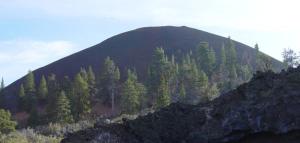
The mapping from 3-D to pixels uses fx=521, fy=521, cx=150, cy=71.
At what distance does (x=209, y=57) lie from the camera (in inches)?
3438

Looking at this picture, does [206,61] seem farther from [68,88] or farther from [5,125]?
[5,125]

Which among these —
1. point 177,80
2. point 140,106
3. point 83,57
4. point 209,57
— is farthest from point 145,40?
point 140,106

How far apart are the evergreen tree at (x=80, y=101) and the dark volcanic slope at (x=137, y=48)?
4585 cm

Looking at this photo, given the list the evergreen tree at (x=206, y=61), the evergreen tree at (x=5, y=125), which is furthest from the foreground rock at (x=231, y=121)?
the evergreen tree at (x=206, y=61)

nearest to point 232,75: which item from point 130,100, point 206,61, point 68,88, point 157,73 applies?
point 206,61

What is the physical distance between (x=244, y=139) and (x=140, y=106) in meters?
55.0

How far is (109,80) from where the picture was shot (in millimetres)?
77312

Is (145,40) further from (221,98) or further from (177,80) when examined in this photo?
(221,98)

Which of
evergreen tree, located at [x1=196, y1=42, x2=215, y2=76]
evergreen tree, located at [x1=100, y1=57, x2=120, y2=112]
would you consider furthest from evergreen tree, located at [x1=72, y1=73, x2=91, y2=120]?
evergreen tree, located at [x1=196, y1=42, x2=215, y2=76]

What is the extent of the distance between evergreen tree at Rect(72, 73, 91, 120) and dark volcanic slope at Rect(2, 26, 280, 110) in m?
45.8

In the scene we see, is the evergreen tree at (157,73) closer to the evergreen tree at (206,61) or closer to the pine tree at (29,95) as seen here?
the evergreen tree at (206,61)

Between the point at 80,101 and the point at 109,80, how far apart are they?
519 inches

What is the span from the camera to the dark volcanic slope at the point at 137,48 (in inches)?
4815

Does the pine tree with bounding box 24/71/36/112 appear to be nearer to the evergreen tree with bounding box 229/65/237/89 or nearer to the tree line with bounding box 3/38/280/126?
the tree line with bounding box 3/38/280/126
